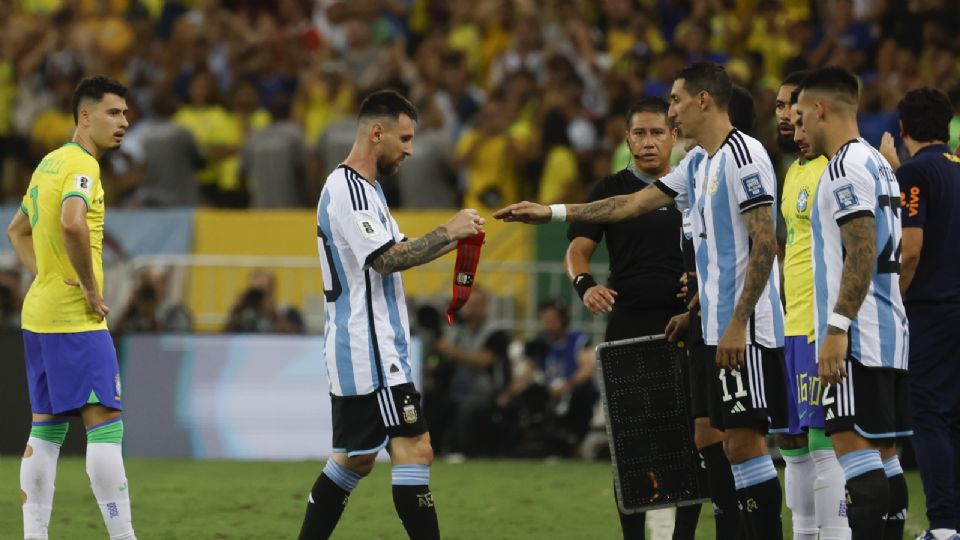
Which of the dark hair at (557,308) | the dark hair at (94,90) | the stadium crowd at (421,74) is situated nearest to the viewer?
the dark hair at (94,90)

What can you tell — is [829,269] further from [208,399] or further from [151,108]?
[151,108]

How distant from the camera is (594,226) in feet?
29.5

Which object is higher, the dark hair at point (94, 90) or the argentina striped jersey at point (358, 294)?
the dark hair at point (94, 90)

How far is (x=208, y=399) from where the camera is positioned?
50.3ft

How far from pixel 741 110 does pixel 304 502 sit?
4763 mm

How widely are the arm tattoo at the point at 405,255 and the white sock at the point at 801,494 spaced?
2384 millimetres

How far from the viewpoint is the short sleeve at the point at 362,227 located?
293 inches

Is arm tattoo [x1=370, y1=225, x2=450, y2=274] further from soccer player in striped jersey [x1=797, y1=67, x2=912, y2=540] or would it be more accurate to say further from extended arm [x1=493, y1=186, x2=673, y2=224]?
soccer player in striped jersey [x1=797, y1=67, x2=912, y2=540]

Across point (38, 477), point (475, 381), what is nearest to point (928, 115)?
point (38, 477)

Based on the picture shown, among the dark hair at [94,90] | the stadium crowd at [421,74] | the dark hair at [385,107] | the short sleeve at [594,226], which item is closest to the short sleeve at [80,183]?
the dark hair at [94,90]

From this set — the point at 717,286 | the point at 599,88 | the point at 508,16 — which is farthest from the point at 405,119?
the point at 508,16

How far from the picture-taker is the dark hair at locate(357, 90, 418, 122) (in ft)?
25.4

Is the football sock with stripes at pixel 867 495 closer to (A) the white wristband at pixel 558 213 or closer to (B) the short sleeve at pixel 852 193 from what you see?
(B) the short sleeve at pixel 852 193

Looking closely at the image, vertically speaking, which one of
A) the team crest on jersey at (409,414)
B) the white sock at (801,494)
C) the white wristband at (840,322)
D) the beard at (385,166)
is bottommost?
the white sock at (801,494)
